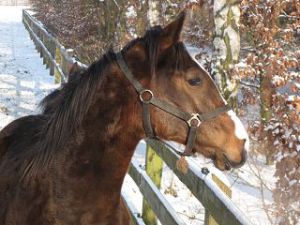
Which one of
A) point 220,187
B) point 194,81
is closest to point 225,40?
point 220,187

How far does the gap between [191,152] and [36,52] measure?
17604mm

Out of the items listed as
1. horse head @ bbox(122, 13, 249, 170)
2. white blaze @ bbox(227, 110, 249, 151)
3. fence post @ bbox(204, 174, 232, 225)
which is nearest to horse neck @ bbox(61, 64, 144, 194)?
horse head @ bbox(122, 13, 249, 170)

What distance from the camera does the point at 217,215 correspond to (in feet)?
8.29

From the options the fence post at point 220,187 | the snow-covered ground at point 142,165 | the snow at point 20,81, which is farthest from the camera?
the snow at point 20,81

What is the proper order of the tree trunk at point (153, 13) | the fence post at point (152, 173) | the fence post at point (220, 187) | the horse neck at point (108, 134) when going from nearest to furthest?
the horse neck at point (108, 134) < the fence post at point (220, 187) < the fence post at point (152, 173) < the tree trunk at point (153, 13)

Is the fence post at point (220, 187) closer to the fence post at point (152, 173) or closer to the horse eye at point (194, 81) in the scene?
the horse eye at point (194, 81)

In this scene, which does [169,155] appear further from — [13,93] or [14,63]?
[14,63]

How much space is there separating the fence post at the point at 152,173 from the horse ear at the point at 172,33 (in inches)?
81.4

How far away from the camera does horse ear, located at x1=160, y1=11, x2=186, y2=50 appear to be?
2.34 meters

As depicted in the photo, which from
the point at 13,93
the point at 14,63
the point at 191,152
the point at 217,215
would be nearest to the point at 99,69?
the point at 191,152

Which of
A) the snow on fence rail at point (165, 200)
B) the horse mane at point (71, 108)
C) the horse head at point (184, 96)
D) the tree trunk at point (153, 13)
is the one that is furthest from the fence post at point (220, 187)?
the tree trunk at point (153, 13)

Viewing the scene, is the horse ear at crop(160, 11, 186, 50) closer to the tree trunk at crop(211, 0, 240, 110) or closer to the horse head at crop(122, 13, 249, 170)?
the horse head at crop(122, 13, 249, 170)

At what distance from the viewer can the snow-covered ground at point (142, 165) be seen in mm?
6559

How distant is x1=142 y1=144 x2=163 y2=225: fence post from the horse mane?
1.82m
